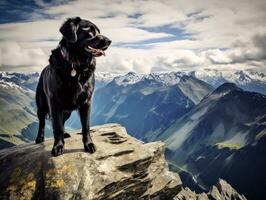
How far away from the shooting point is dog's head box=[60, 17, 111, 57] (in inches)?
422

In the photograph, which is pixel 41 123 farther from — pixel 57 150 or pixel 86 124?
pixel 86 124

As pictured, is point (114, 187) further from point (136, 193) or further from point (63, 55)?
point (63, 55)

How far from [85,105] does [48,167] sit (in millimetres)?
2782

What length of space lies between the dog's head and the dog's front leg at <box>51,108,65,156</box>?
2801mm

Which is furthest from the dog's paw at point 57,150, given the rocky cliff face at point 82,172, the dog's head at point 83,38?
the dog's head at point 83,38

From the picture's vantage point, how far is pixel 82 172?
12.4m

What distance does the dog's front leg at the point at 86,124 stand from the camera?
12812mm

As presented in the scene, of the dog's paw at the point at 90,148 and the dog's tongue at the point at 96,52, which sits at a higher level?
the dog's tongue at the point at 96,52

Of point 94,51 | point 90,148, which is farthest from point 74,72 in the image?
point 90,148

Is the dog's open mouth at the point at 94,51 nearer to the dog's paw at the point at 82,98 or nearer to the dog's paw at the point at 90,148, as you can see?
the dog's paw at the point at 82,98

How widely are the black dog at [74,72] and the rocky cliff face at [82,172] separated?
2.22 feet

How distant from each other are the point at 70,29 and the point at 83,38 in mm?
515

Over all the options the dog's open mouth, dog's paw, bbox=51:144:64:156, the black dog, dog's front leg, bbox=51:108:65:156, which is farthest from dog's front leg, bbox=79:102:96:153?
the dog's open mouth

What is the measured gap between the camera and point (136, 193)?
14.6 metres
